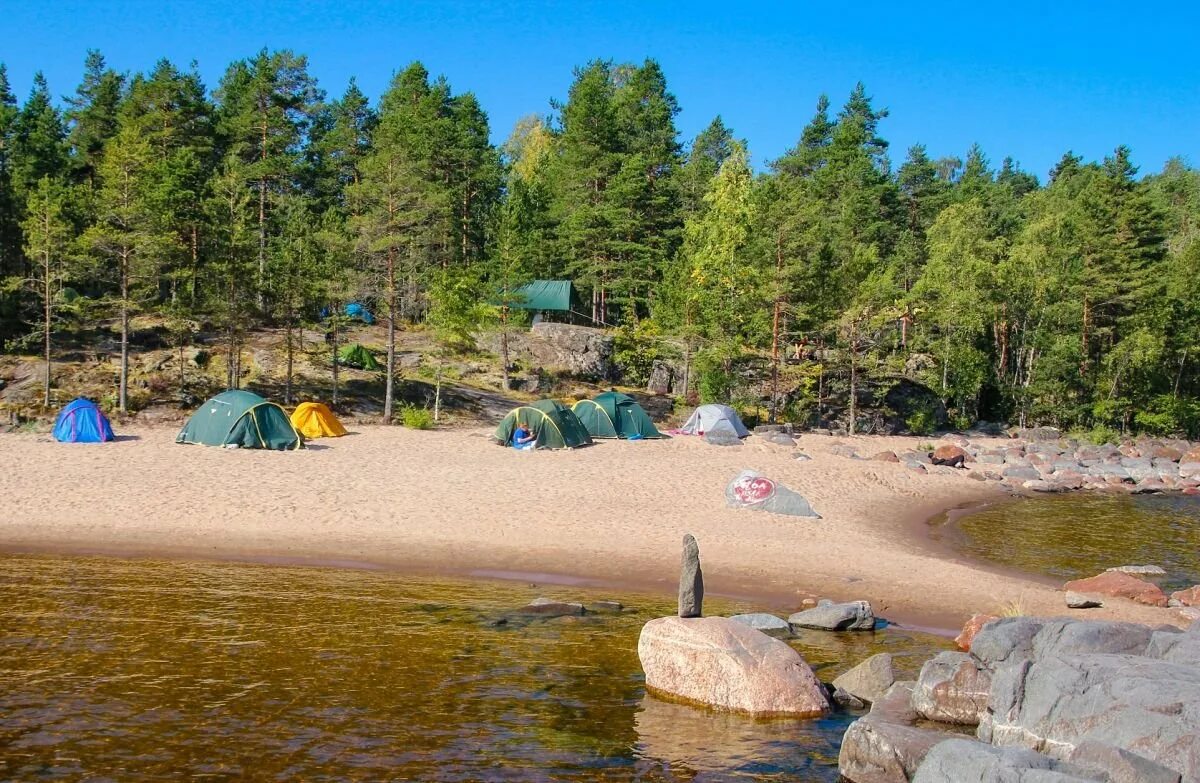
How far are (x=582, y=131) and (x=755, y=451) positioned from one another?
35735 millimetres

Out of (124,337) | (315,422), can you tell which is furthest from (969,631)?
(124,337)

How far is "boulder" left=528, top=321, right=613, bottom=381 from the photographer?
50.1m

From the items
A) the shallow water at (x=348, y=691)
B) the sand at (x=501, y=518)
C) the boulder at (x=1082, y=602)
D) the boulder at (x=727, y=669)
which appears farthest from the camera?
the sand at (x=501, y=518)

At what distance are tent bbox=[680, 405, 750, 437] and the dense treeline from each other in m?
5.90

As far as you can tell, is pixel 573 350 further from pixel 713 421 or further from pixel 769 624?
pixel 769 624

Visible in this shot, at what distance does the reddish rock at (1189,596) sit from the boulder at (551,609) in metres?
11.8

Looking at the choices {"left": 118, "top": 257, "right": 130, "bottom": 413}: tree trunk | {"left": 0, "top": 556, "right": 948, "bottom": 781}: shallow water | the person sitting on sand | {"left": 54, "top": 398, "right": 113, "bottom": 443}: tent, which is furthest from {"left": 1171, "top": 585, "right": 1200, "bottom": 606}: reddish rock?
{"left": 118, "top": 257, "right": 130, "bottom": 413}: tree trunk

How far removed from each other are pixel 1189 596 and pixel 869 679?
9.89 metres

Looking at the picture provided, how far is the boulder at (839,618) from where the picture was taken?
14859 millimetres

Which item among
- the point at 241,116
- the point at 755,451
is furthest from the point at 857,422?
the point at 241,116

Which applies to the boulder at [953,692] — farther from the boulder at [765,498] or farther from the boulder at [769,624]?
the boulder at [765,498]

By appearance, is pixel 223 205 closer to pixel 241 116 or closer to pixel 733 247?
pixel 241 116

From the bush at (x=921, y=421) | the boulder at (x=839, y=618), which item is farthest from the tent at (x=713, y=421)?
the boulder at (x=839, y=618)

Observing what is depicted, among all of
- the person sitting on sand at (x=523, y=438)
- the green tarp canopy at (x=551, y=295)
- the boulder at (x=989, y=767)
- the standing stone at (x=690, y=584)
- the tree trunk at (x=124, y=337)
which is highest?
the green tarp canopy at (x=551, y=295)
